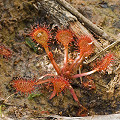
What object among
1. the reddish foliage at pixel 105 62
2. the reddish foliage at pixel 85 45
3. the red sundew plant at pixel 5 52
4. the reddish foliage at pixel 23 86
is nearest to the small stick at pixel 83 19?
the reddish foliage at pixel 85 45

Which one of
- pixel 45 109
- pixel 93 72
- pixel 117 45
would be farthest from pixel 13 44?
pixel 117 45

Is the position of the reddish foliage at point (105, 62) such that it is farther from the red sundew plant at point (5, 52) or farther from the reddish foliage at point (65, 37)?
the red sundew plant at point (5, 52)

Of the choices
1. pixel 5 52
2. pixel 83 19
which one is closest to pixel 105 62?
pixel 83 19

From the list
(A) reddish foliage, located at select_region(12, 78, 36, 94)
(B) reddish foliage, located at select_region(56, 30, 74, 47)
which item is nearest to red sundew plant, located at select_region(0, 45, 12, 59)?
(A) reddish foliage, located at select_region(12, 78, 36, 94)

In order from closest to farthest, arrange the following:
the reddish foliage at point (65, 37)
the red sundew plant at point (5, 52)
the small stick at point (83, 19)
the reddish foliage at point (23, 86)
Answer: the reddish foliage at point (23, 86) < the reddish foliage at point (65, 37) < the red sundew plant at point (5, 52) < the small stick at point (83, 19)

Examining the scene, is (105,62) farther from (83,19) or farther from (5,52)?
(5,52)

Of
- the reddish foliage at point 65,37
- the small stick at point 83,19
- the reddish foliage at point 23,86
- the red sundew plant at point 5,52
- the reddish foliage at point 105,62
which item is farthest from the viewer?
the small stick at point 83,19

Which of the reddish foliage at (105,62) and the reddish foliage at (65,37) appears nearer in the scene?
the reddish foliage at (105,62)

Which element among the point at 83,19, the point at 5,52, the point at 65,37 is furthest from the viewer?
the point at 83,19

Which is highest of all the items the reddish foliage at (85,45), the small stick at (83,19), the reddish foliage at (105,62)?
the small stick at (83,19)

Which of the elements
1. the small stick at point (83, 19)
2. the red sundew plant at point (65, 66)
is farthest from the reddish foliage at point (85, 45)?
the small stick at point (83, 19)

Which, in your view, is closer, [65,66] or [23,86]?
[23,86]

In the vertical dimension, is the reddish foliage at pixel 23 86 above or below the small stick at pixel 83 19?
below
